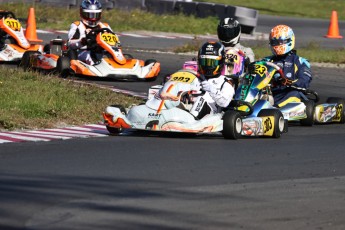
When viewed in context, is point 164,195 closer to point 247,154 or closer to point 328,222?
point 328,222

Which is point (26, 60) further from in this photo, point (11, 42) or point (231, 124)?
point (231, 124)

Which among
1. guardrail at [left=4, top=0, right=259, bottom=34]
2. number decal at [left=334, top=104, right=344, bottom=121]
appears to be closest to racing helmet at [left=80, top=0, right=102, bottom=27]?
number decal at [left=334, top=104, right=344, bottom=121]

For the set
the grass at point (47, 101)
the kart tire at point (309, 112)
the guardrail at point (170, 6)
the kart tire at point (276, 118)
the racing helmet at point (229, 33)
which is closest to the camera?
the kart tire at point (276, 118)

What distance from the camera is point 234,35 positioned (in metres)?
13.9

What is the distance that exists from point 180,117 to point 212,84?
78 centimetres

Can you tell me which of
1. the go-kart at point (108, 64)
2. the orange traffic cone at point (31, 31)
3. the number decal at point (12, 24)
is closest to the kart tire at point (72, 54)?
the go-kart at point (108, 64)

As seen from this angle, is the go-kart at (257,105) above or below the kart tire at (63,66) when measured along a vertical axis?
above

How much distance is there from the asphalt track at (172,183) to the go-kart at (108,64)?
5367mm

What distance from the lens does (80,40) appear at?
17234mm

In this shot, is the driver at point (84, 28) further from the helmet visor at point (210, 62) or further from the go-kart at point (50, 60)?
the helmet visor at point (210, 62)

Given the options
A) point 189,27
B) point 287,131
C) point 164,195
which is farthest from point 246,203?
point 189,27

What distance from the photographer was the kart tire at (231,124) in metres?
10.8

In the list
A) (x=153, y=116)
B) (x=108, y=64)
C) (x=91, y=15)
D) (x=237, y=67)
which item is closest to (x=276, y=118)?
(x=153, y=116)

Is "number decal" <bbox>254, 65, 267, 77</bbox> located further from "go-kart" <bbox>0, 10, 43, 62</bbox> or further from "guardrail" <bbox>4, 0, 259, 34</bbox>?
"guardrail" <bbox>4, 0, 259, 34</bbox>
